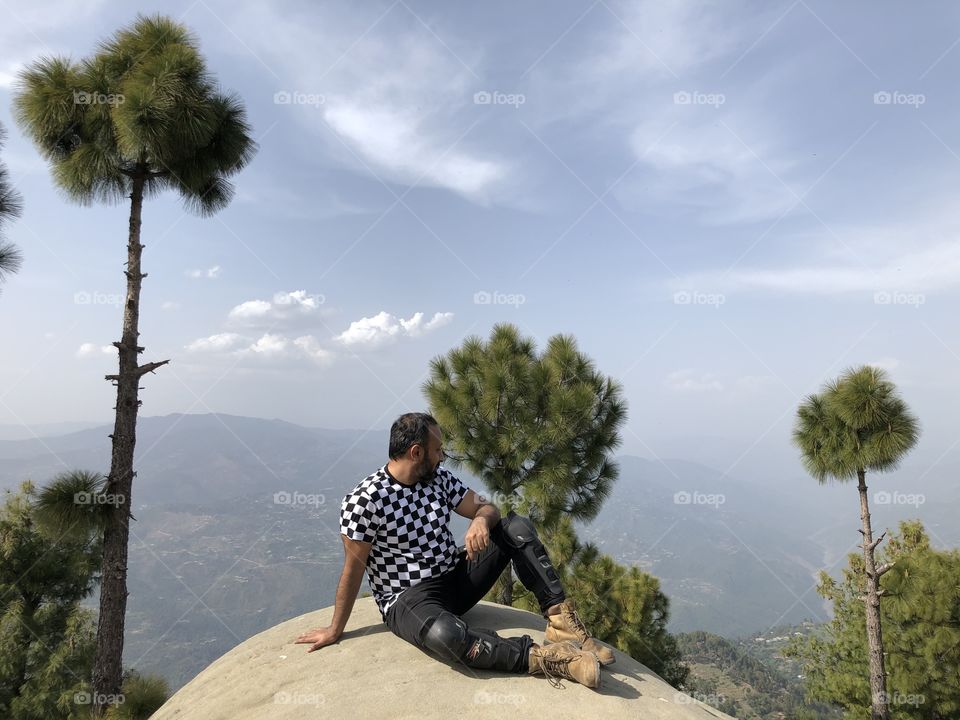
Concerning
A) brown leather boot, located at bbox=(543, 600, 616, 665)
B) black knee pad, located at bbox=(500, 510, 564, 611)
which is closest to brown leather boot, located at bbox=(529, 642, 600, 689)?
brown leather boot, located at bbox=(543, 600, 616, 665)

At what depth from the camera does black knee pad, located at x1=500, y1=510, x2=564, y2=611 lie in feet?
11.4

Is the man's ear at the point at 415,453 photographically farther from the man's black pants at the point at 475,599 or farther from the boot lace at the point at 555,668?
the boot lace at the point at 555,668

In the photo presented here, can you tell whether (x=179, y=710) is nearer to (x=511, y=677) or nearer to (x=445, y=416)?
(x=511, y=677)

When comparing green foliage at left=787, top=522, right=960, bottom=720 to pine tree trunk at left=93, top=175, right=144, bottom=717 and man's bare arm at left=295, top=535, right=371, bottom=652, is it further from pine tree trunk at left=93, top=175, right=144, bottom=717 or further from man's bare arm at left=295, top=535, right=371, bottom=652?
pine tree trunk at left=93, top=175, right=144, bottom=717

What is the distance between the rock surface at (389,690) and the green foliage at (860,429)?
11418 millimetres

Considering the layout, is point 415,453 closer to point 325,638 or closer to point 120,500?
point 325,638

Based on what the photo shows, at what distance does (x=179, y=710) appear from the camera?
381cm

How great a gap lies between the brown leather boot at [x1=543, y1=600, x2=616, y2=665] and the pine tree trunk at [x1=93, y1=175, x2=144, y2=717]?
720 cm

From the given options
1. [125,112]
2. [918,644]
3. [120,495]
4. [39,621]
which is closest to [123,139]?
[125,112]

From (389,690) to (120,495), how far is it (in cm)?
675

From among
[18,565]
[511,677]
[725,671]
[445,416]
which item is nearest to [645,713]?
[511,677]

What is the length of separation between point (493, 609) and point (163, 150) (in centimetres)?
→ 833

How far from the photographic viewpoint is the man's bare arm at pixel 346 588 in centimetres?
345

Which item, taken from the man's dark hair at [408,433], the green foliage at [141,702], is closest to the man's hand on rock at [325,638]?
the man's dark hair at [408,433]
